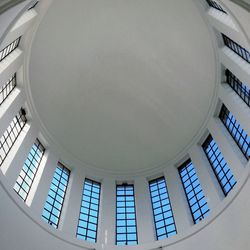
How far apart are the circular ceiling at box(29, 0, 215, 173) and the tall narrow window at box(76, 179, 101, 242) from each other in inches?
73.5

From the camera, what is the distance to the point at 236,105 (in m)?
15.6

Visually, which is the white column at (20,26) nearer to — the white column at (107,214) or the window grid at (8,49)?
the window grid at (8,49)

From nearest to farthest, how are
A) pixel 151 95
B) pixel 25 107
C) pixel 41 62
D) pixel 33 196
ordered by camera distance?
pixel 33 196, pixel 25 107, pixel 41 62, pixel 151 95

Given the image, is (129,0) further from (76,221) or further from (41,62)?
(76,221)

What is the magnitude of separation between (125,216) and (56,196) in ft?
12.8

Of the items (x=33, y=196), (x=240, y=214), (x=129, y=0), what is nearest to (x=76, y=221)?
(x=33, y=196)

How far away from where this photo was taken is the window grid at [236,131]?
596 inches

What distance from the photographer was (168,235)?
16.6m

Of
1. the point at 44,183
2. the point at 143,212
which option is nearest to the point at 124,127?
the point at 143,212

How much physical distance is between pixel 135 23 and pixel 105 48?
8.06 ft

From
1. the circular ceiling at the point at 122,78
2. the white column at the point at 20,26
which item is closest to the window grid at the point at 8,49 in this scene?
the white column at the point at 20,26

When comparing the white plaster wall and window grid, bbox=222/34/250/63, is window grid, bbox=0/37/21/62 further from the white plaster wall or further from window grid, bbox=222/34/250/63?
window grid, bbox=222/34/250/63

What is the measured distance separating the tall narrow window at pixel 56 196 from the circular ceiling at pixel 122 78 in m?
2.00

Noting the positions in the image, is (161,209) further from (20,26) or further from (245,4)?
(245,4)
